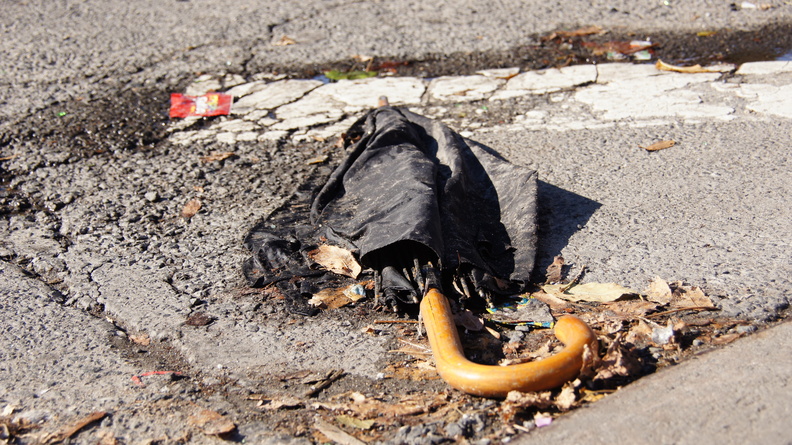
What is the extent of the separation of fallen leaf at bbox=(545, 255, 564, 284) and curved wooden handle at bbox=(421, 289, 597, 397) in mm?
469

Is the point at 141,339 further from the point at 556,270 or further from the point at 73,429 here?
the point at 556,270

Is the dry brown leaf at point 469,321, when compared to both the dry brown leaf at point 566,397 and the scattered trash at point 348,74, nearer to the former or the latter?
the dry brown leaf at point 566,397

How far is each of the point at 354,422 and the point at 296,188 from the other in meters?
1.77

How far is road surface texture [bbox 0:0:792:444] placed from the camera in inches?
78.7

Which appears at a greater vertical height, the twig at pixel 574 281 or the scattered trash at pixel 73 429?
the scattered trash at pixel 73 429

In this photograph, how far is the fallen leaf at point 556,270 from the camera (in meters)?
2.65

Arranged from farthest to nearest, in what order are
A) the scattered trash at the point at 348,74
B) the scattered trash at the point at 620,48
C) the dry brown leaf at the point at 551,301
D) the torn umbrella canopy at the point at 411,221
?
1. the scattered trash at the point at 620,48
2. the scattered trash at the point at 348,74
3. the torn umbrella canopy at the point at 411,221
4. the dry brown leaf at the point at 551,301

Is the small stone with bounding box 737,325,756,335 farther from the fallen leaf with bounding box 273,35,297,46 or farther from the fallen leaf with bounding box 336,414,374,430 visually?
the fallen leaf with bounding box 273,35,297,46

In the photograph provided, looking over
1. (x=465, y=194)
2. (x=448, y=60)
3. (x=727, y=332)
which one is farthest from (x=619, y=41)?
(x=727, y=332)

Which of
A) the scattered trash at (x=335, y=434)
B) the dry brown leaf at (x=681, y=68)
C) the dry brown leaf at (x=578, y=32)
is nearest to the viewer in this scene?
the scattered trash at (x=335, y=434)

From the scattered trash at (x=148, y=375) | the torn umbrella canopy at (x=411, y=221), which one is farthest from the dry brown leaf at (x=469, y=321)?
the scattered trash at (x=148, y=375)

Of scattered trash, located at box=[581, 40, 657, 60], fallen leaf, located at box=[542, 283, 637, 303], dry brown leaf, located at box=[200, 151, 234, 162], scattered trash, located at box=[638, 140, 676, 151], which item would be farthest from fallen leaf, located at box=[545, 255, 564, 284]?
scattered trash, located at box=[581, 40, 657, 60]

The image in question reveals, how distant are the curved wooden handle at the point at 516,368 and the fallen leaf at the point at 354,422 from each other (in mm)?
276

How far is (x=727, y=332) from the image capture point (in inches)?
88.0
